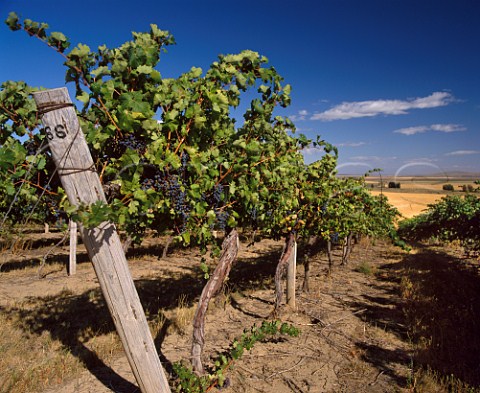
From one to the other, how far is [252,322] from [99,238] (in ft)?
15.1

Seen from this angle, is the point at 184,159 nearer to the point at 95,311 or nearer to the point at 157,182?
the point at 157,182

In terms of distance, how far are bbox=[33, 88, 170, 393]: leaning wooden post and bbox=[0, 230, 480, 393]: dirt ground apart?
168 centimetres

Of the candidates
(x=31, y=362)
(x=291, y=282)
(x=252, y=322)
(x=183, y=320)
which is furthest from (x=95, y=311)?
(x=291, y=282)

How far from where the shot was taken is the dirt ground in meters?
4.43

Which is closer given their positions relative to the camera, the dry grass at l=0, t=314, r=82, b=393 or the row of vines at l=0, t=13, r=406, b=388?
the row of vines at l=0, t=13, r=406, b=388

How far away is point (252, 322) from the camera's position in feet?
21.0

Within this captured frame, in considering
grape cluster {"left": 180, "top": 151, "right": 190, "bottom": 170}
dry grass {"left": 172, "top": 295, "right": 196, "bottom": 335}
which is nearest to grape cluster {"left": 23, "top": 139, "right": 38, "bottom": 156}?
grape cluster {"left": 180, "top": 151, "right": 190, "bottom": 170}

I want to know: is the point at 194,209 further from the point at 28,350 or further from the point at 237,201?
the point at 28,350

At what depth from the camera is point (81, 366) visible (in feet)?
Result: 15.1

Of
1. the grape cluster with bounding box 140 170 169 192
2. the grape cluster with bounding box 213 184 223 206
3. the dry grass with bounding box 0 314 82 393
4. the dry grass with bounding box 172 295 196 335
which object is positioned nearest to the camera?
the grape cluster with bounding box 140 170 169 192

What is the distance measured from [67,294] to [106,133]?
6.96 meters

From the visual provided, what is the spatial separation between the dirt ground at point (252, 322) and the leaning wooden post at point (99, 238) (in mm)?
1679

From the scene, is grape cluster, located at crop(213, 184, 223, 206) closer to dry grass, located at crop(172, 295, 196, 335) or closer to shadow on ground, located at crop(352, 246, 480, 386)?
dry grass, located at crop(172, 295, 196, 335)

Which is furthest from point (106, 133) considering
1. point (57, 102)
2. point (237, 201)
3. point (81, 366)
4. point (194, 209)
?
point (81, 366)
